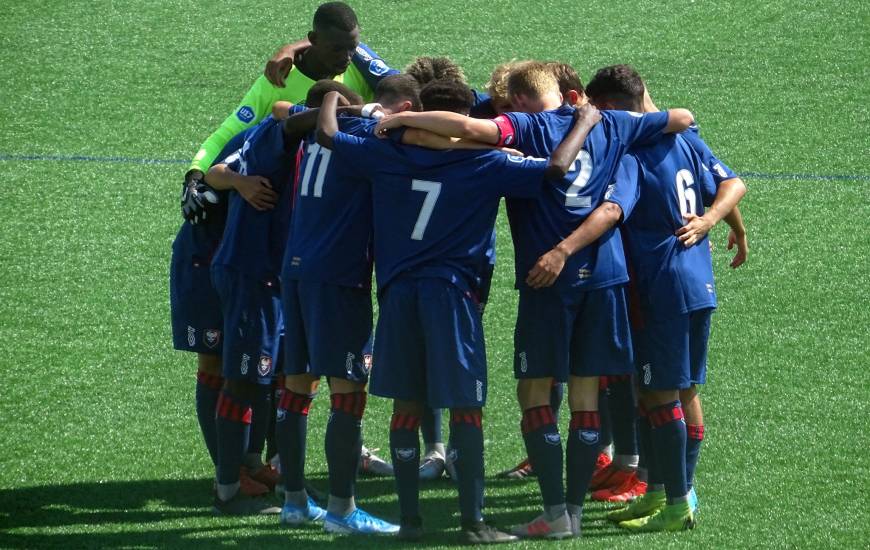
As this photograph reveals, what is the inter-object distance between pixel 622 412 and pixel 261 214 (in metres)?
1.78

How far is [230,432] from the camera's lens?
5.46 m

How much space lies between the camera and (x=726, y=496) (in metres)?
5.66

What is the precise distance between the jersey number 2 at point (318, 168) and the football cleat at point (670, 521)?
6.00ft

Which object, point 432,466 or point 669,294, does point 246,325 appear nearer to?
point 432,466

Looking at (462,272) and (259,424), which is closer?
(462,272)

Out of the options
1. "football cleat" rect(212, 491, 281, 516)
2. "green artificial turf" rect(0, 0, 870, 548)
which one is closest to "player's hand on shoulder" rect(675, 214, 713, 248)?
"green artificial turf" rect(0, 0, 870, 548)

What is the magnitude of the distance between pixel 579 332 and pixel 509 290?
3.33 metres

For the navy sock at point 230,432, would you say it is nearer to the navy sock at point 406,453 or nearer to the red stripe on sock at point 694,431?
the navy sock at point 406,453

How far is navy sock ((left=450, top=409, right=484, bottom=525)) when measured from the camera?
4.94m

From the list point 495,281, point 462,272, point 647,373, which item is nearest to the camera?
point 462,272

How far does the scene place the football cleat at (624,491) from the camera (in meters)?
5.74

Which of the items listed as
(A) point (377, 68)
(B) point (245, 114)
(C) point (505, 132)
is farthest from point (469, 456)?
(A) point (377, 68)

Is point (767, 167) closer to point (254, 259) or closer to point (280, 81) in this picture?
point (280, 81)

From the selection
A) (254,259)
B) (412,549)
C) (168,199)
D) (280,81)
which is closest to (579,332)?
(412,549)
